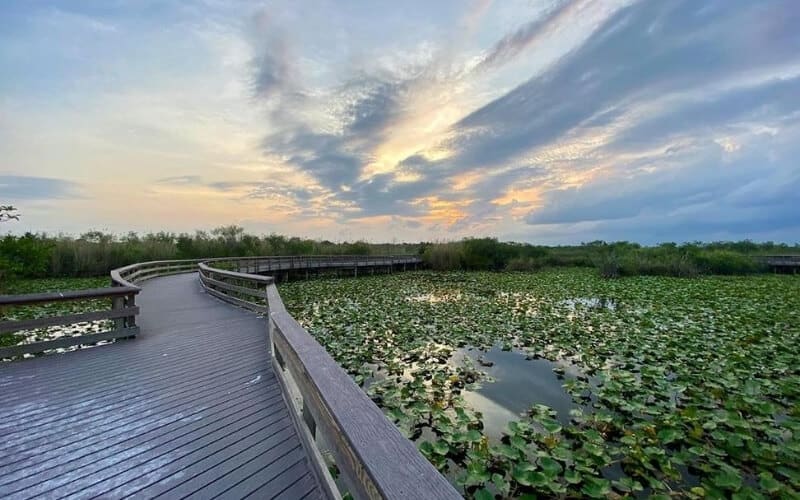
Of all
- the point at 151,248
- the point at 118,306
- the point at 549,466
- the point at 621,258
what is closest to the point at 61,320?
the point at 118,306

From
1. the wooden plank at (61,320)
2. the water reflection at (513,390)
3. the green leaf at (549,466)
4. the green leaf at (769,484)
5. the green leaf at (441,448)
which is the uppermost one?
the wooden plank at (61,320)

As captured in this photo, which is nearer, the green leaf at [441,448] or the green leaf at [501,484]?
the green leaf at [501,484]

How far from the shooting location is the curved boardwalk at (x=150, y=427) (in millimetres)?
1793

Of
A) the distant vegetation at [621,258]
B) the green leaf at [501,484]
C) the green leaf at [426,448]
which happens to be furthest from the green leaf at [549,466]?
the distant vegetation at [621,258]

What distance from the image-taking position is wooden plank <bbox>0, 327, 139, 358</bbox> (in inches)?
152

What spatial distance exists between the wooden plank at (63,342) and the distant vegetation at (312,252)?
11.2 feet

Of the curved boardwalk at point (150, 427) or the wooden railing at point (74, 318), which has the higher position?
the wooden railing at point (74, 318)

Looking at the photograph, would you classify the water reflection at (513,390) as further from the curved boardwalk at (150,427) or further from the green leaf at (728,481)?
the curved boardwalk at (150,427)

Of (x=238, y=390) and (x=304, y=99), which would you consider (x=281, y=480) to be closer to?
(x=238, y=390)

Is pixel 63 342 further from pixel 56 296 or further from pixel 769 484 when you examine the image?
pixel 769 484

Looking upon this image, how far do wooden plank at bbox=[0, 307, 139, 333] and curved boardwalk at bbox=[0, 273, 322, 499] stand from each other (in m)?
0.48

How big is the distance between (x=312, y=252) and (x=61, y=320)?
72.9ft

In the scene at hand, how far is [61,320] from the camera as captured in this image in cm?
423

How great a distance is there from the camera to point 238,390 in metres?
3.02
